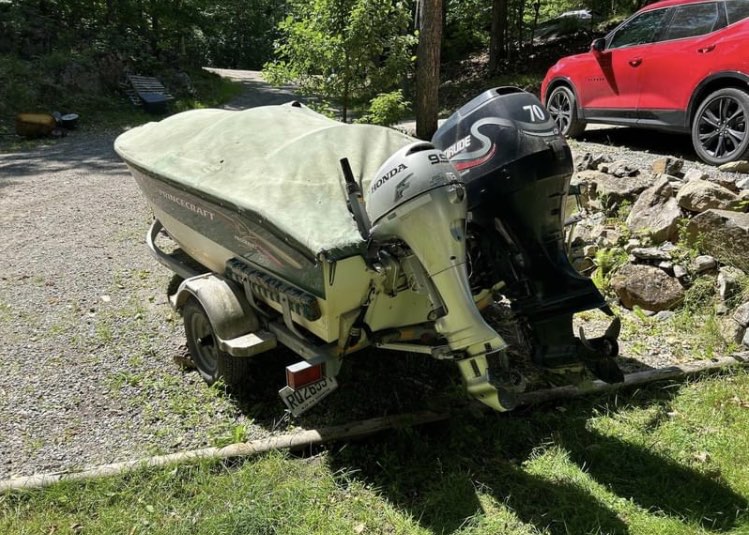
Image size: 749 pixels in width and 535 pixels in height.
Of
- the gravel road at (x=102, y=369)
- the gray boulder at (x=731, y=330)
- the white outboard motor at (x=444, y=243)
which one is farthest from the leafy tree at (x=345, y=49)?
the white outboard motor at (x=444, y=243)

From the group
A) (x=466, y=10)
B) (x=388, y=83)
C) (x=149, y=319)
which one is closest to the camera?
(x=149, y=319)

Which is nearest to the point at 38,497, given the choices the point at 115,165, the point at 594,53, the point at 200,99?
the point at 594,53

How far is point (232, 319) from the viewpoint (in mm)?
3664

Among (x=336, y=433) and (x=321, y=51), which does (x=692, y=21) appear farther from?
(x=336, y=433)

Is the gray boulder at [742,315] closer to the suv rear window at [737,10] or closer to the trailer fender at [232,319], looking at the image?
the trailer fender at [232,319]

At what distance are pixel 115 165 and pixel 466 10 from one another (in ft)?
47.7

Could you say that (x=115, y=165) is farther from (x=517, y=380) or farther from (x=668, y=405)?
(x=668, y=405)

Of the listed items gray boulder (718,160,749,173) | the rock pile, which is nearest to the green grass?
the rock pile

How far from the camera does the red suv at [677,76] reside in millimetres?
6414

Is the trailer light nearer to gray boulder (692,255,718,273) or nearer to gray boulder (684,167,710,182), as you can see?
gray boulder (692,255,718,273)

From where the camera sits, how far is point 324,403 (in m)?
3.92

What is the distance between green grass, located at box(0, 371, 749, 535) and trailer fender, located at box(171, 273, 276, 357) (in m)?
0.51

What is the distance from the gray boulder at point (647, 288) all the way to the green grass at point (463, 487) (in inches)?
52.4

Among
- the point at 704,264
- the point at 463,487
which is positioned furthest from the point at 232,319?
the point at 704,264
